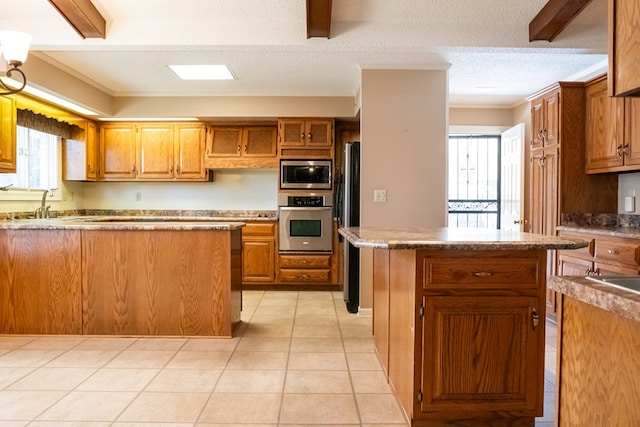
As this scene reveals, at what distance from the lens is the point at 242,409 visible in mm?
2098

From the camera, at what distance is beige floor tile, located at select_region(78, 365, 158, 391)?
234 cm

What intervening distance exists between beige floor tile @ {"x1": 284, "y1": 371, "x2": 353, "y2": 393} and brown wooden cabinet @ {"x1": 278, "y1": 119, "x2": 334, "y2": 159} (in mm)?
2999

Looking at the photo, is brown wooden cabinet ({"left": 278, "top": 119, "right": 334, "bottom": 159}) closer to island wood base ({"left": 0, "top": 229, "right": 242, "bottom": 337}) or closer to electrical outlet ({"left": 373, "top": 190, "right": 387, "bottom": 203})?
electrical outlet ({"left": 373, "top": 190, "right": 387, "bottom": 203})

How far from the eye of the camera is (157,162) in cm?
526

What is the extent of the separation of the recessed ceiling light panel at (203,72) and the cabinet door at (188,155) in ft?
3.34

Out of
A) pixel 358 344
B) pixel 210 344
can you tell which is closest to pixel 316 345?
pixel 358 344

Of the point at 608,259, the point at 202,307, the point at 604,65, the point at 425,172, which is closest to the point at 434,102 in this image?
the point at 425,172

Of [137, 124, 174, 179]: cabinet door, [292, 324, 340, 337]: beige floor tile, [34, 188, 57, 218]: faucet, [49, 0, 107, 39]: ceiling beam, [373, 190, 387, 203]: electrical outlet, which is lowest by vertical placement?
[292, 324, 340, 337]: beige floor tile

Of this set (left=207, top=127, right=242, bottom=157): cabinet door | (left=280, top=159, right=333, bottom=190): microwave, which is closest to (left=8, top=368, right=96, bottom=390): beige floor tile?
(left=280, top=159, right=333, bottom=190): microwave

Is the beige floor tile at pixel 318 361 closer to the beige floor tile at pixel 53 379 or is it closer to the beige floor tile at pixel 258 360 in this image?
the beige floor tile at pixel 258 360

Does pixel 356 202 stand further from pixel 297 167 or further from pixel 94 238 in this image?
pixel 94 238

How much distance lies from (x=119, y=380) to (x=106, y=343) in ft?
2.55

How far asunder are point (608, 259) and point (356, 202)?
1.98 m

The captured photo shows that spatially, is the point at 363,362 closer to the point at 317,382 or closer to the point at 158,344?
the point at 317,382
